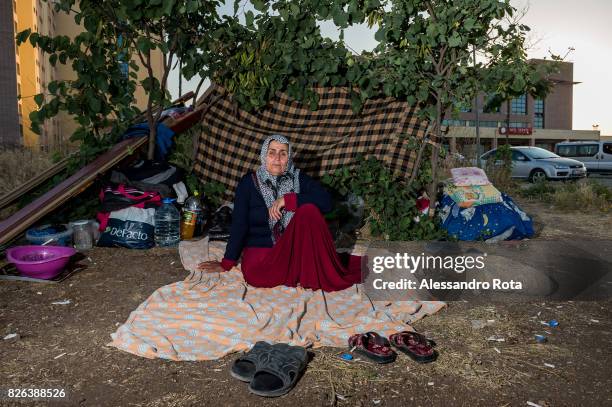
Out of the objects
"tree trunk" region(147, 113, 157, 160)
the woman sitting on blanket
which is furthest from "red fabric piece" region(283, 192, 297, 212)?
"tree trunk" region(147, 113, 157, 160)

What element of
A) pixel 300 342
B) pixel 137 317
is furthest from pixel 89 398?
pixel 300 342

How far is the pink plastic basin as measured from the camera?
4.38 m

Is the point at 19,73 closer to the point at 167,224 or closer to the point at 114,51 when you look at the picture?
the point at 114,51

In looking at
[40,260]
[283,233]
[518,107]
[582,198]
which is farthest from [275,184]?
[518,107]

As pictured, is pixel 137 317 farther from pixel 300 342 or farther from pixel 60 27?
pixel 60 27

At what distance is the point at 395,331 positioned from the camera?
127 inches

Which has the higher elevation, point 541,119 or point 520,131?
point 541,119

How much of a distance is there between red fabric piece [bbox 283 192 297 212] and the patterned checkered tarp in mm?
2604

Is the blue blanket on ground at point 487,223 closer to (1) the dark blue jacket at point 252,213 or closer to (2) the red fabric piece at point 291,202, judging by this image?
(1) the dark blue jacket at point 252,213

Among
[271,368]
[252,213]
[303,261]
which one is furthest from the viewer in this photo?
[252,213]

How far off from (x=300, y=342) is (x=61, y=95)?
16.1 ft

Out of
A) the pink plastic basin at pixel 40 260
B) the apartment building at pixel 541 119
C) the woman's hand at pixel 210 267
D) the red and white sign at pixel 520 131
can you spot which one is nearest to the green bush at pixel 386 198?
the woman's hand at pixel 210 267

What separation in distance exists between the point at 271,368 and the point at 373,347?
2.22 ft

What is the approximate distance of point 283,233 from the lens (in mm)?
3908
